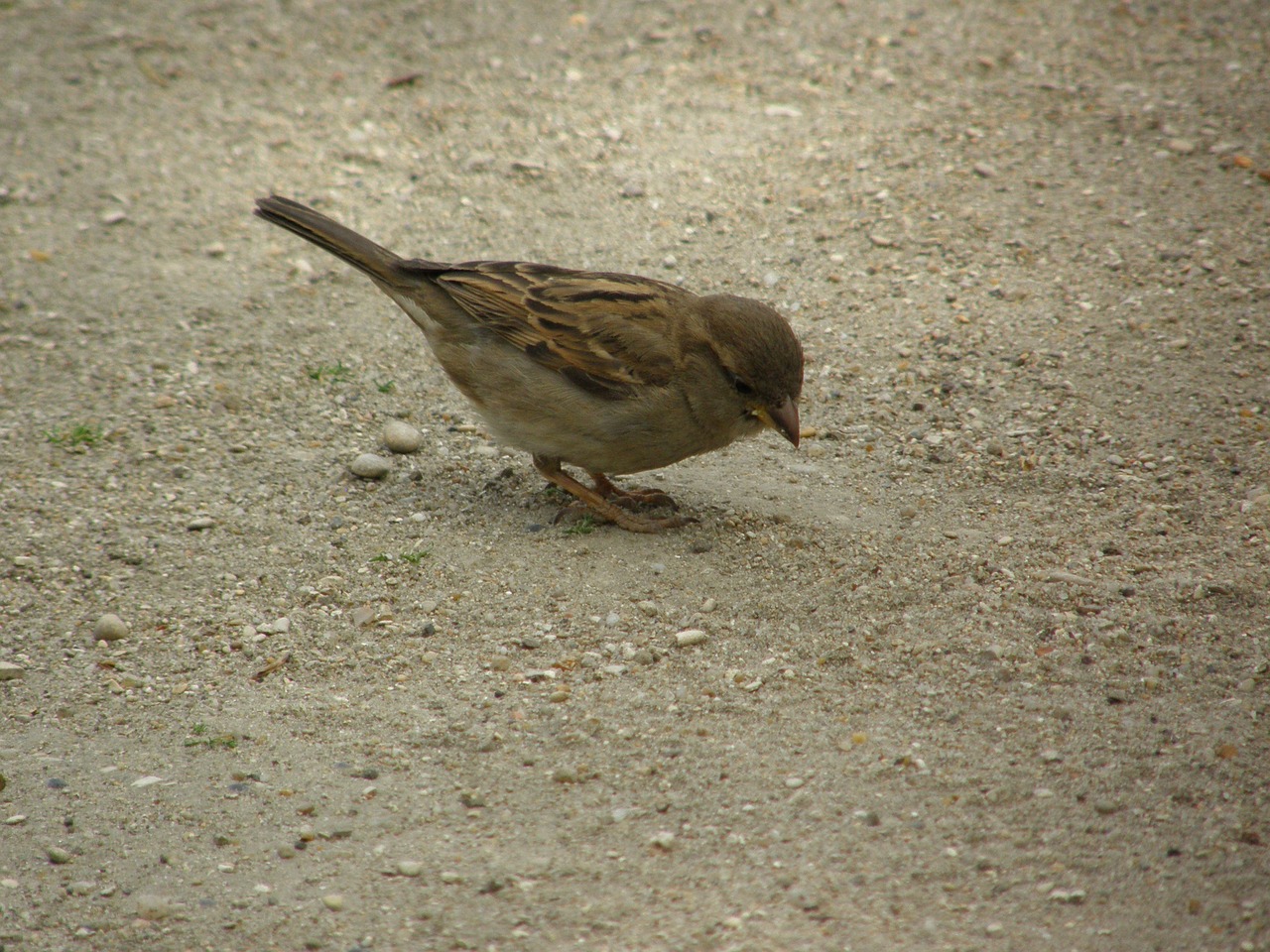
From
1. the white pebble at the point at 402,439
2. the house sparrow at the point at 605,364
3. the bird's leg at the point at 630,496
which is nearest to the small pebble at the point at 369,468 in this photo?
the white pebble at the point at 402,439

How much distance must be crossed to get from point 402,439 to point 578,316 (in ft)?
3.61

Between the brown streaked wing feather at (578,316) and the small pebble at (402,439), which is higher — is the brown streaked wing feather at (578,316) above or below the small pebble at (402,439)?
above

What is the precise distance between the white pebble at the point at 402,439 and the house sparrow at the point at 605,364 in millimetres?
421

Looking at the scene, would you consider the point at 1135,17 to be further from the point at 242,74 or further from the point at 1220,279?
the point at 242,74

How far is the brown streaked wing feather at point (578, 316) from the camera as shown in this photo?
4.91m

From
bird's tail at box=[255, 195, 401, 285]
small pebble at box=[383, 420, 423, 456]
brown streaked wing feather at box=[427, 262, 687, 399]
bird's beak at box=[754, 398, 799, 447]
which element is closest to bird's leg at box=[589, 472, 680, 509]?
brown streaked wing feather at box=[427, 262, 687, 399]

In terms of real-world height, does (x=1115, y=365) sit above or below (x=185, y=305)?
above

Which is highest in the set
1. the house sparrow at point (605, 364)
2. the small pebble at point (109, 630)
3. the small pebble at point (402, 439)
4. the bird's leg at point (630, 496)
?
the house sparrow at point (605, 364)

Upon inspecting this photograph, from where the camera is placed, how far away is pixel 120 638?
4.49m

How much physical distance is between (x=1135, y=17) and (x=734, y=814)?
7328 mm

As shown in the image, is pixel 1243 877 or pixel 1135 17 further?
pixel 1135 17

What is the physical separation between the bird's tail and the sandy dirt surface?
0.74 m

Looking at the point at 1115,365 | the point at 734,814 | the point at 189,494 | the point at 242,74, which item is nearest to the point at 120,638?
the point at 189,494

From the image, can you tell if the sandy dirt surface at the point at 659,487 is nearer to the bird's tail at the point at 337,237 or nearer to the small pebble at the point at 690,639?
the small pebble at the point at 690,639
